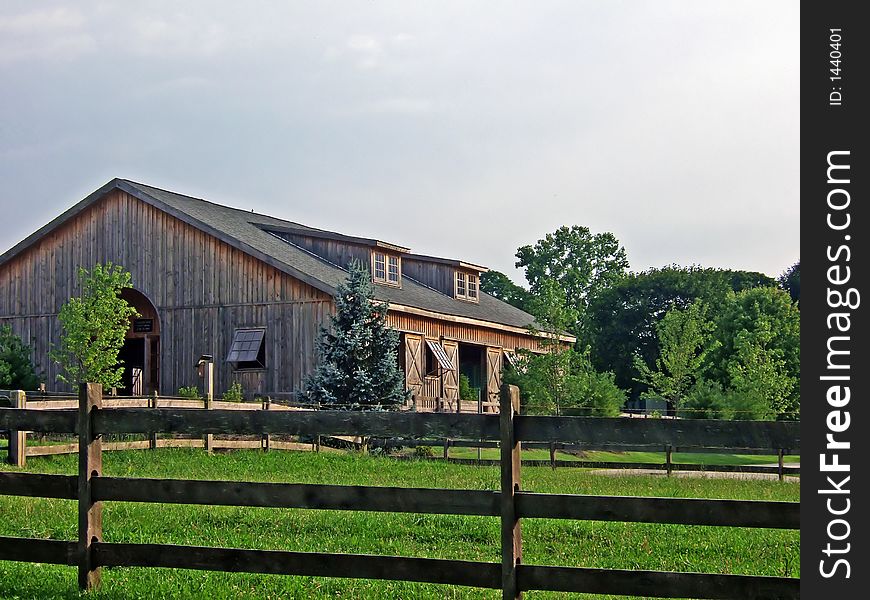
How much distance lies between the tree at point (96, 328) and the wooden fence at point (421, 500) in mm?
25090

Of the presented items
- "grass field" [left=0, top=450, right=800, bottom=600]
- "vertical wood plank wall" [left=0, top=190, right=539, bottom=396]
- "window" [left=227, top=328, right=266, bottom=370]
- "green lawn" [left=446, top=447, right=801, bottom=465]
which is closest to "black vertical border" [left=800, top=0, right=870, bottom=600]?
"grass field" [left=0, top=450, right=800, bottom=600]

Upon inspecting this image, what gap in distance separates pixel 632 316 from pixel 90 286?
142 ft

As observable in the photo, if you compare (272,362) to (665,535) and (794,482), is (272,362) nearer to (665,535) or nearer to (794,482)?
(794,482)

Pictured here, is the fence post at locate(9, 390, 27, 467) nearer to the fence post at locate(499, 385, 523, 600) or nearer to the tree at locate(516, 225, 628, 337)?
the fence post at locate(499, 385, 523, 600)

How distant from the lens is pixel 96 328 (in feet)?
110

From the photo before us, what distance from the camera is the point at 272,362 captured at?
34.4 meters

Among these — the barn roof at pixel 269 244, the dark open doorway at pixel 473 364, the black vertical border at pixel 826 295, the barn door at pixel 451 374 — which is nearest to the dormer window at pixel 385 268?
the barn roof at pixel 269 244

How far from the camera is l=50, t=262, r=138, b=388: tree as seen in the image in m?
33.2

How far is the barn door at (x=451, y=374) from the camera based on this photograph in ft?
128

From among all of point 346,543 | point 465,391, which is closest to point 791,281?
point 465,391

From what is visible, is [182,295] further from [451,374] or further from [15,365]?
[451,374]

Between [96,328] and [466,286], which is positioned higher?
[466,286]

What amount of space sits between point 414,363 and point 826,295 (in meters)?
31.4

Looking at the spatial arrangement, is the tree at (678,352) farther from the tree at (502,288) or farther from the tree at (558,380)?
the tree at (502,288)
